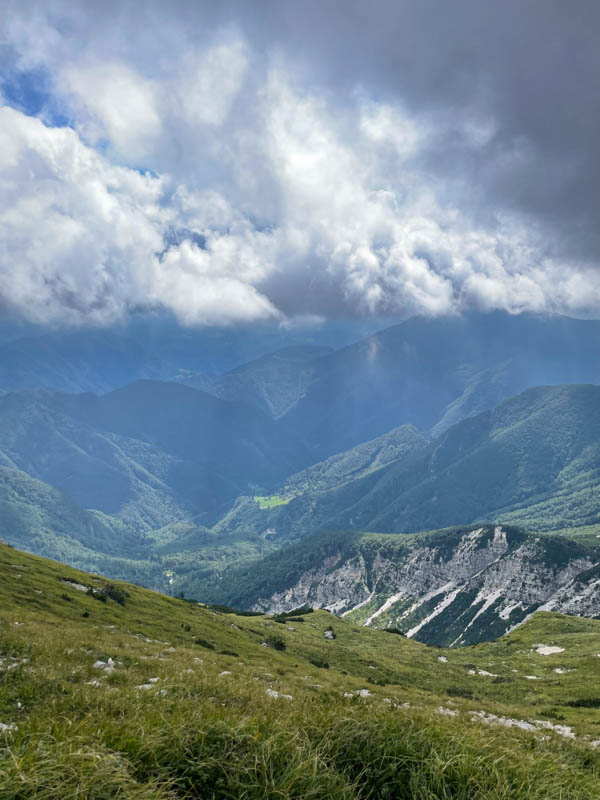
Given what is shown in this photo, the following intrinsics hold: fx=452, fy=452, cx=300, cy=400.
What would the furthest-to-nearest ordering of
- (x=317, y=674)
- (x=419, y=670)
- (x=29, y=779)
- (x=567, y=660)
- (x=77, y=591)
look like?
1. (x=567, y=660)
2. (x=77, y=591)
3. (x=419, y=670)
4. (x=317, y=674)
5. (x=29, y=779)

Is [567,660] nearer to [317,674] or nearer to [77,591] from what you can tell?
[317,674]

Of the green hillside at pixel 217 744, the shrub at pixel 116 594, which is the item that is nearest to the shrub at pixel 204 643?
the shrub at pixel 116 594

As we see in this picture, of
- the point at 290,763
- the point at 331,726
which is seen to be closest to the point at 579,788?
the point at 331,726

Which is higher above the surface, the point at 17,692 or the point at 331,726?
the point at 331,726

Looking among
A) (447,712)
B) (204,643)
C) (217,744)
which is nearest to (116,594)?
(204,643)

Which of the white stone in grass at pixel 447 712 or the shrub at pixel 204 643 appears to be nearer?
the white stone in grass at pixel 447 712

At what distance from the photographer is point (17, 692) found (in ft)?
37.0

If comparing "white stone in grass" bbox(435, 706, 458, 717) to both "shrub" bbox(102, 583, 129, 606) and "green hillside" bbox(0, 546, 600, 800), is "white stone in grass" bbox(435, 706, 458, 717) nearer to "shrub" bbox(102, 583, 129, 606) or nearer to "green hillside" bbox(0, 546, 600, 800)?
"green hillside" bbox(0, 546, 600, 800)

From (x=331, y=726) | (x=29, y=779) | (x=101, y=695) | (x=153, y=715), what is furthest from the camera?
(x=101, y=695)

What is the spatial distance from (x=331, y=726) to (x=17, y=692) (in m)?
8.73

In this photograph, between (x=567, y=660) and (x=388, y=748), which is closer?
(x=388, y=748)

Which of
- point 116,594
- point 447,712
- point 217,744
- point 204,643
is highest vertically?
point 217,744

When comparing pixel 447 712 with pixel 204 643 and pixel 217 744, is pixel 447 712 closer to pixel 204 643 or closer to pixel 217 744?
pixel 217 744

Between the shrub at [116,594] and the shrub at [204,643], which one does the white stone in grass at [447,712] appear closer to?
the shrub at [204,643]
